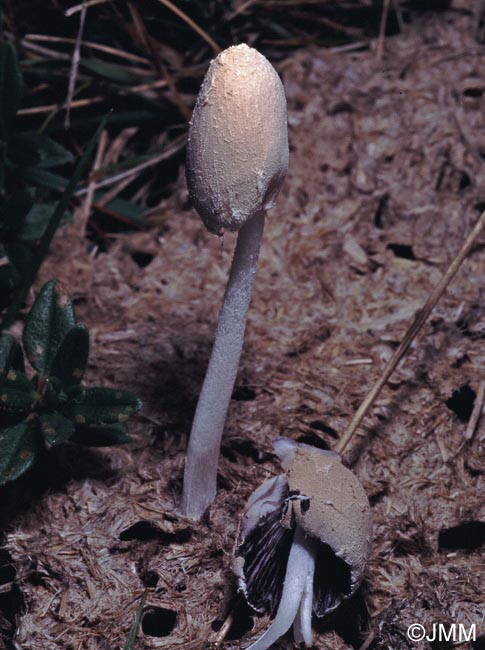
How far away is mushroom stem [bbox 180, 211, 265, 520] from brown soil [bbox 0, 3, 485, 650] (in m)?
0.11

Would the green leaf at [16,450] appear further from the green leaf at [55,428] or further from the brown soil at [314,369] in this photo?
the brown soil at [314,369]

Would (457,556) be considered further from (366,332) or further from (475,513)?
(366,332)

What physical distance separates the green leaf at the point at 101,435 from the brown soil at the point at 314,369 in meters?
0.19

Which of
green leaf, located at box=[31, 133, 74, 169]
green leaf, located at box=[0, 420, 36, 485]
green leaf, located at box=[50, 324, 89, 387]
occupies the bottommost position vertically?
green leaf, located at box=[0, 420, 36, 485]

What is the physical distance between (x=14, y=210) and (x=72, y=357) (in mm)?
863

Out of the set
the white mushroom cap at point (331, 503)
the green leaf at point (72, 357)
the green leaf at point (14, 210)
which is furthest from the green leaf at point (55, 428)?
the green leaf at point (14, 210)

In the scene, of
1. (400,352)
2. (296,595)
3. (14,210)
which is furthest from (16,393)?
(400,352)

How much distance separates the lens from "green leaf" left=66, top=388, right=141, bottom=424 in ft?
6.97

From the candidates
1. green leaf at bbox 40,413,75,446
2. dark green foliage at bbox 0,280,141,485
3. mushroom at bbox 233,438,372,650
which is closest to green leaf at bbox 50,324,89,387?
dark green foliage at bbox 0,280,141,485

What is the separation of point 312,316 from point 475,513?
3.36ft

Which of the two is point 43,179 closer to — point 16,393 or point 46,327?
point 46,327

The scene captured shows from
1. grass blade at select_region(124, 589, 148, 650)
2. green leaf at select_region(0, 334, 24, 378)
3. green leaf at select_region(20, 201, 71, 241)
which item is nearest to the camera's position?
grass blade at select_region(124, 589, 148, 650)

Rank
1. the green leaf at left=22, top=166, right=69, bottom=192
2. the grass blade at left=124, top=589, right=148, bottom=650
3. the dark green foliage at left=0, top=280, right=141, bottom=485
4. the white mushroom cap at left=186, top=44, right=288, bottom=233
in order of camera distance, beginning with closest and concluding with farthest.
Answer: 1. the white mushroom cap at left=186, top=44, right=288, bottom=233
2. the grass blade at left=124, top=589, right=148, bottom=650
3. the dark green foliage at left=0, top=280, right=141, bottom=485
4. the green leaf at left=22, top=166, right=69, bottom=192

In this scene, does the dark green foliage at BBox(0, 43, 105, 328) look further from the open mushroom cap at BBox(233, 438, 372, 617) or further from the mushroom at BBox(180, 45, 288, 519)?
the open mushroom cap at BBox(233, 438, 372, 617)
